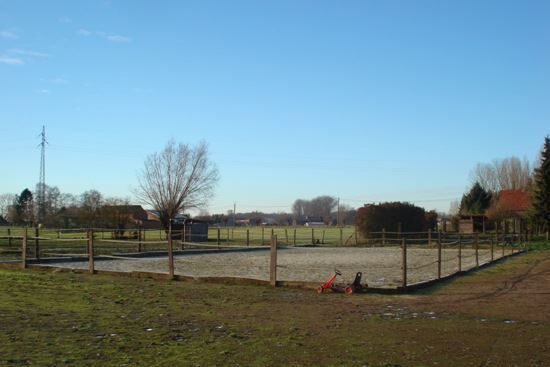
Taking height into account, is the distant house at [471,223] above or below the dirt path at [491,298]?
above

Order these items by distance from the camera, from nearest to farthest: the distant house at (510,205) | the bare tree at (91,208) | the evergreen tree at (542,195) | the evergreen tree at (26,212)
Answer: the evergreen tree at (542,195)
the bare tree at (91,208)
the distant house at (510,205)
the evergreen tree at (26,212)

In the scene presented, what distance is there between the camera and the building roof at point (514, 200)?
68.1m

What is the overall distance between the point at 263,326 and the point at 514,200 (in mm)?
71217

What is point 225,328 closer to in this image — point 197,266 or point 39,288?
point 39,288

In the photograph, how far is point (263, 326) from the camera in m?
8.27

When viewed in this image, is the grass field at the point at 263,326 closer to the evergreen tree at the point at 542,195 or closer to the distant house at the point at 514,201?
the evergreen tree at the point at 542,195

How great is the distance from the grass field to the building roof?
59211mm

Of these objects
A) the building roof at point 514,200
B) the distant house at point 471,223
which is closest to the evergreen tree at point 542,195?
the distant house at point 471,223

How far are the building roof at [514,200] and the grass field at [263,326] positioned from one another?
59211mm

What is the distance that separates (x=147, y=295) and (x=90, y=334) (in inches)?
172

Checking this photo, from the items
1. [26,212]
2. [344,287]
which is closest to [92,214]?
[26,212]

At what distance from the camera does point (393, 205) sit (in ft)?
154

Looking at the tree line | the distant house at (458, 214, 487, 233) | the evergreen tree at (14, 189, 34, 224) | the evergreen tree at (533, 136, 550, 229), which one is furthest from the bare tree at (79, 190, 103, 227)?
the evergreen tree at (533, 136, 550, 229)

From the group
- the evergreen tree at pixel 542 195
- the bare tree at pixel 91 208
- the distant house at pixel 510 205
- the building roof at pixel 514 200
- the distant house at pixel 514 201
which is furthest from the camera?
the building roof at pixel 514 200
